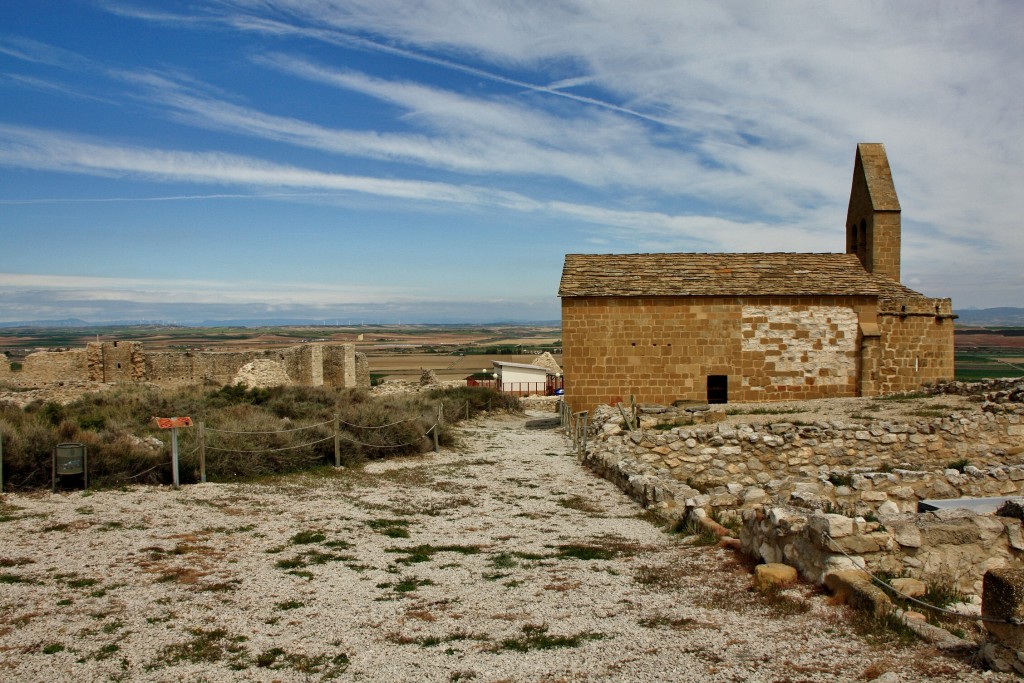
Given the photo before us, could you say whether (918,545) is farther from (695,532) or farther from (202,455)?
(202,455)

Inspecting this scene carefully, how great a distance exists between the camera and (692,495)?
10.8 m

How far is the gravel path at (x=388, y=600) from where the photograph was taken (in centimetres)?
486

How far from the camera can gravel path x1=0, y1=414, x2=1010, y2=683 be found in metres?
4.86

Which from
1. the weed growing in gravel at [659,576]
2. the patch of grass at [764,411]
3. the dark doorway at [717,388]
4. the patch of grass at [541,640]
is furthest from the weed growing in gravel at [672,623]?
the dark doorway at [717,388]

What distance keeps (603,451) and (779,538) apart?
7741 millimetres

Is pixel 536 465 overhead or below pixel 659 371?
below

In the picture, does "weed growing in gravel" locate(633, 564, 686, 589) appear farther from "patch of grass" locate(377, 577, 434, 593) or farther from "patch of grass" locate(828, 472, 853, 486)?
"patch of grass" locate(828, 472, 853, 486)

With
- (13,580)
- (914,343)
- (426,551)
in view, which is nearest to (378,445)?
(426,551)

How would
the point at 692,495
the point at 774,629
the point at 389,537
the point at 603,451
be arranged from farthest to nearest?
the point at 603,451, the point at 692,495, the point at 389,537, the point at 774,629

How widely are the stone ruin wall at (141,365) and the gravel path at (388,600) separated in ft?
55.0

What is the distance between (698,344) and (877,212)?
30.9 feet

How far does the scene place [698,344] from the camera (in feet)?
67.4

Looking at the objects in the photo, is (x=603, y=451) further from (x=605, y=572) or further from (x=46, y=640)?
(x=46, y=640)

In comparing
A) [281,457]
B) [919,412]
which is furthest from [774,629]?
[919,412]
